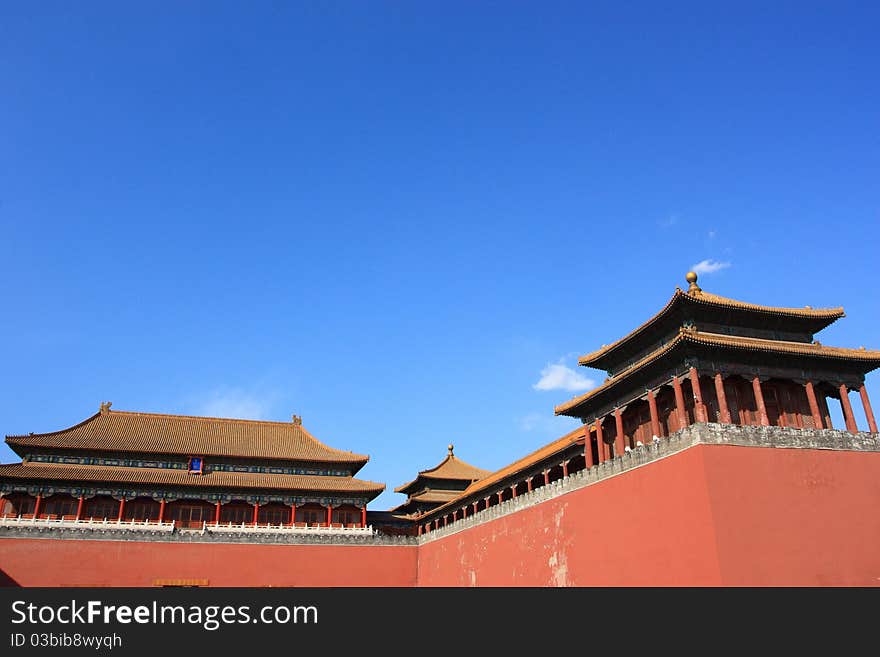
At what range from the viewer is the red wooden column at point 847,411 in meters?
18.1

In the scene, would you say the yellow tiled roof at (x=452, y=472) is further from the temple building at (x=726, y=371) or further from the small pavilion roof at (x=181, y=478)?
the temple building at (x=726, y=371)

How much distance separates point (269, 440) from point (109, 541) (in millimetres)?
9638

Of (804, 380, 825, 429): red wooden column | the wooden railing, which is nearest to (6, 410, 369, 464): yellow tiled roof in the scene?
the wooden railing

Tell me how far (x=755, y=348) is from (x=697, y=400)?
217cm

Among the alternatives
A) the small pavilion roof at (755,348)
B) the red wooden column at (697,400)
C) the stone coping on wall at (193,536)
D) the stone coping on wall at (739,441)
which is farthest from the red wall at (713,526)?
the stone coping on wall at (193,536)

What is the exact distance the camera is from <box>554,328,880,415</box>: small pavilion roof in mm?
17109

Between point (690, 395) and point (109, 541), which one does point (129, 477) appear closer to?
point (109, 541)

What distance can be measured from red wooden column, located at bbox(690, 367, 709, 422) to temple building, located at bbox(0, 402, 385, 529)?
20.5m

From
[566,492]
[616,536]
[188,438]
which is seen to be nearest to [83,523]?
[188,438]

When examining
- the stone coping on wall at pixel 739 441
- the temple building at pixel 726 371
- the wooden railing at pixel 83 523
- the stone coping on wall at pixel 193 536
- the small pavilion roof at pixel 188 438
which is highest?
the small pavilion roof at pixel 188 438

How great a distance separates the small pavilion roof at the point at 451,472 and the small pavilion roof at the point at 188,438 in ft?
16.2

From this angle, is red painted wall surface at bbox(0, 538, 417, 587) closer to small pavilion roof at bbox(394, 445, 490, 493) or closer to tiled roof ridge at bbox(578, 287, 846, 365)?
small pavilion roof at bbox(394, 445, 490, 493)
